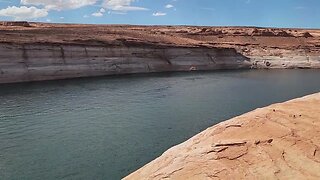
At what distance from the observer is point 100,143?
1598 centimetres

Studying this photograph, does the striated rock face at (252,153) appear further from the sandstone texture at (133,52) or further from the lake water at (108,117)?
the sandstone texture at (133,52)

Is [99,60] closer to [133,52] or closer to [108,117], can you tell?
[133,52]

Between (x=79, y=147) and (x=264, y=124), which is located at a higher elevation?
(x=264, y=124)

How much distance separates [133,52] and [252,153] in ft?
137

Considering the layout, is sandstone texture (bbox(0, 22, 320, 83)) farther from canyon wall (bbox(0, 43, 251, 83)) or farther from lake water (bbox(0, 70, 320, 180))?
lake water (bbox(0, 70, 320, 180))

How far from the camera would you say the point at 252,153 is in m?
5.59

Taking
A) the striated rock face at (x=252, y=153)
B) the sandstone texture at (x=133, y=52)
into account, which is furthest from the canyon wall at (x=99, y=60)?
the striated rock face at (x=252, y=153)

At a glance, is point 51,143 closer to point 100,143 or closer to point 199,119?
point 100,143

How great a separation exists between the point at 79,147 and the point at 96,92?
652 inches

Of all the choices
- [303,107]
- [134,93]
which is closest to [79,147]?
[303,107]

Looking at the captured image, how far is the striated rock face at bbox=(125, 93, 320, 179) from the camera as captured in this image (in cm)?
523

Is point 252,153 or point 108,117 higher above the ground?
point 252,153

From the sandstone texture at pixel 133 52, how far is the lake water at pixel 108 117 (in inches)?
103

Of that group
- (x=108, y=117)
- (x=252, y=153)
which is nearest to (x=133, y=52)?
(x=108, y=117)
